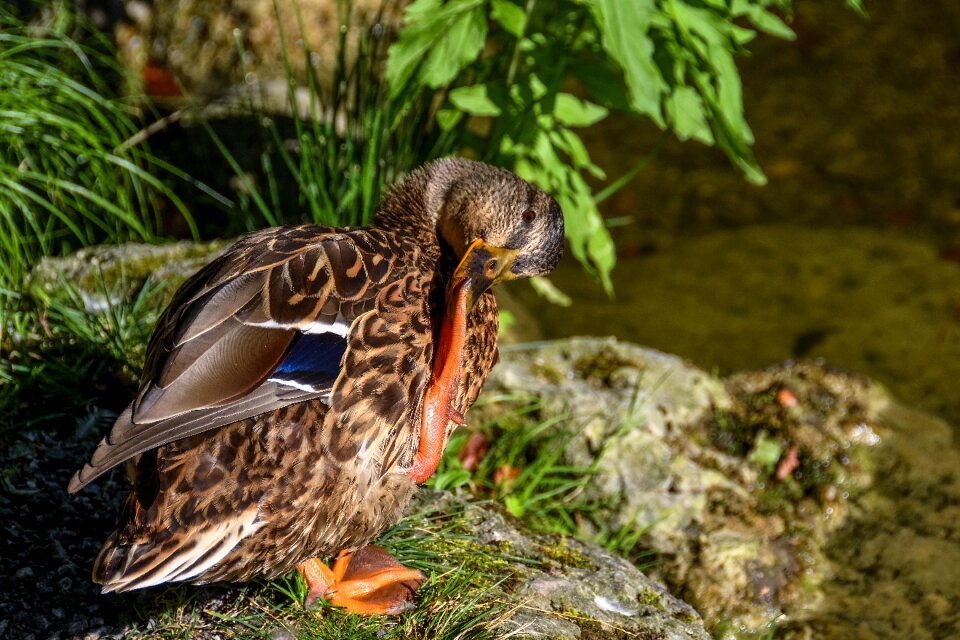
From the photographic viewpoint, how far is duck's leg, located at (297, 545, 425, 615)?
2891 millimetres

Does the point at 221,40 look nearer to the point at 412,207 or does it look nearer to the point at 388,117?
the point at 388,117

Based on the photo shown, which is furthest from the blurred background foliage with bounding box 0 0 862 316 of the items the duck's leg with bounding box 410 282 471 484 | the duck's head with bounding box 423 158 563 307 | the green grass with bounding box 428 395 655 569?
the duck's leg with bounding box 410 282 471 484

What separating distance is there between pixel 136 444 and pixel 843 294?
4.52 metres

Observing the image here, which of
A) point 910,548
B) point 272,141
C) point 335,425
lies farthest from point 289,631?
point 272,141

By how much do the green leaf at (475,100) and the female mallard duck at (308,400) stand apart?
74 cm

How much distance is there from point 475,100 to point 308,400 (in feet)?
5.37

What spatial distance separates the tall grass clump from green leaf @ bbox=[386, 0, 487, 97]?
152cm

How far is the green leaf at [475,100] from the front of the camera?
3.77m

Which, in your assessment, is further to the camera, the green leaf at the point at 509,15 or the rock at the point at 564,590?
the green leaf at the point at 509,15

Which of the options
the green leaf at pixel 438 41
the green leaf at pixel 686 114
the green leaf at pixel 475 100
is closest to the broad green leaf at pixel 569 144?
the green leaf at pixel 475 100

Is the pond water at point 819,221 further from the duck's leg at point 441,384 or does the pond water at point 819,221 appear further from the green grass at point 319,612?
the duck's leg at point 441,384

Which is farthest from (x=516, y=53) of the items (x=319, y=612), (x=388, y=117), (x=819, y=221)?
(x=819, y=221)

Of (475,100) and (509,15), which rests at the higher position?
(509,15)

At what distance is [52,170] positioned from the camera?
4562mm
